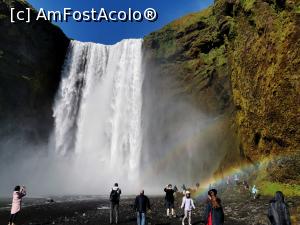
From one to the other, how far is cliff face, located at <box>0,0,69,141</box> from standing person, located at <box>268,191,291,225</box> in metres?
53.7

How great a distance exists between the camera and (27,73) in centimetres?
6219

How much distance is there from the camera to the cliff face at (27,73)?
194ft

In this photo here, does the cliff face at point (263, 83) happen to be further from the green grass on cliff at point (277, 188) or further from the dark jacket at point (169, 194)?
the dark jacket at point (169, 194)

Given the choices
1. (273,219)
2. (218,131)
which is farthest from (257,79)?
(273,219)

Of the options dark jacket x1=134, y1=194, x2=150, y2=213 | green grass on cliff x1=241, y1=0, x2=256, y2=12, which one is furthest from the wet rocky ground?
green grass on cliff x1=241, y1=0, x2=256, y2=12

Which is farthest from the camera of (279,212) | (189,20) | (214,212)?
(189,20)

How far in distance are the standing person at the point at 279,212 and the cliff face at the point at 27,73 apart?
53.7m

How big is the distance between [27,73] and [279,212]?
57.4m

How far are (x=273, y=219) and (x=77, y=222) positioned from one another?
13164 millimetres

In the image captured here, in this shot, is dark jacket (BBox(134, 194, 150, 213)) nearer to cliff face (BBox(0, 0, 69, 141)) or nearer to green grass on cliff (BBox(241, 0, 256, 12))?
green grass on cliff (BBox(241, 0, 256, 12))

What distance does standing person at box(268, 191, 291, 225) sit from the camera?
32.9ft

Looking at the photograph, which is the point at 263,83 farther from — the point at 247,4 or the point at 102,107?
the point at 102,107

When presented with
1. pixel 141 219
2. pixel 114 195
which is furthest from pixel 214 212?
pixel 114 195

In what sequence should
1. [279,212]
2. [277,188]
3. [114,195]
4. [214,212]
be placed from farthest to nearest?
[277,188] → [114,195] → [214,212] → [279,212]
